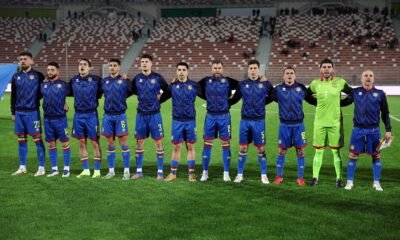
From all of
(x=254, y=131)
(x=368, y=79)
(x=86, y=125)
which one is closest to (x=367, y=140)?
(x=368, y=79)

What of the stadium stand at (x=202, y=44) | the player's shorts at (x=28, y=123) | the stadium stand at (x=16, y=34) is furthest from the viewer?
the stadium stand at (x=16, y=34)

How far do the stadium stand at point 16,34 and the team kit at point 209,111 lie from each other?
119ft

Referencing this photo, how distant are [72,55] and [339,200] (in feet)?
126

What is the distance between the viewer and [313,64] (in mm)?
37781

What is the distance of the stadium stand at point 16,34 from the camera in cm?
4347

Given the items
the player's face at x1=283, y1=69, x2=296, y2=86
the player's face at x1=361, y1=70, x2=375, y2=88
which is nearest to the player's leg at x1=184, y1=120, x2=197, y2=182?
the player's face at x1=283, y1=69, x2=296, y2=86

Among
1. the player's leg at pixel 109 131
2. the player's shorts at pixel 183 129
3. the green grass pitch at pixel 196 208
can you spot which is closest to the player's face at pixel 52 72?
the player's leg at pixel 109 131

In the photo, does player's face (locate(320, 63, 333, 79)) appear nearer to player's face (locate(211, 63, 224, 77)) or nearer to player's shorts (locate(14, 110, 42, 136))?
player's face (locate(211, 63, 224, 77))

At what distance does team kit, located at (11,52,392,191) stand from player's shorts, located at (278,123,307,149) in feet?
0.05

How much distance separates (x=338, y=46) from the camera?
40188mm

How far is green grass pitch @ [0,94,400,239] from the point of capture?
5.65 meters

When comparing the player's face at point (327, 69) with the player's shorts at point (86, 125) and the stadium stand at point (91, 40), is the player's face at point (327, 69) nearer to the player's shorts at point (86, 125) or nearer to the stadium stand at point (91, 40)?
the player's shorts at point (86, 125)

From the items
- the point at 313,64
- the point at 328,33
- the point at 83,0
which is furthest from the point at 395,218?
the point at 83,0

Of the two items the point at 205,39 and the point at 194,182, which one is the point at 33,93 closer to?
the point at 194,182
